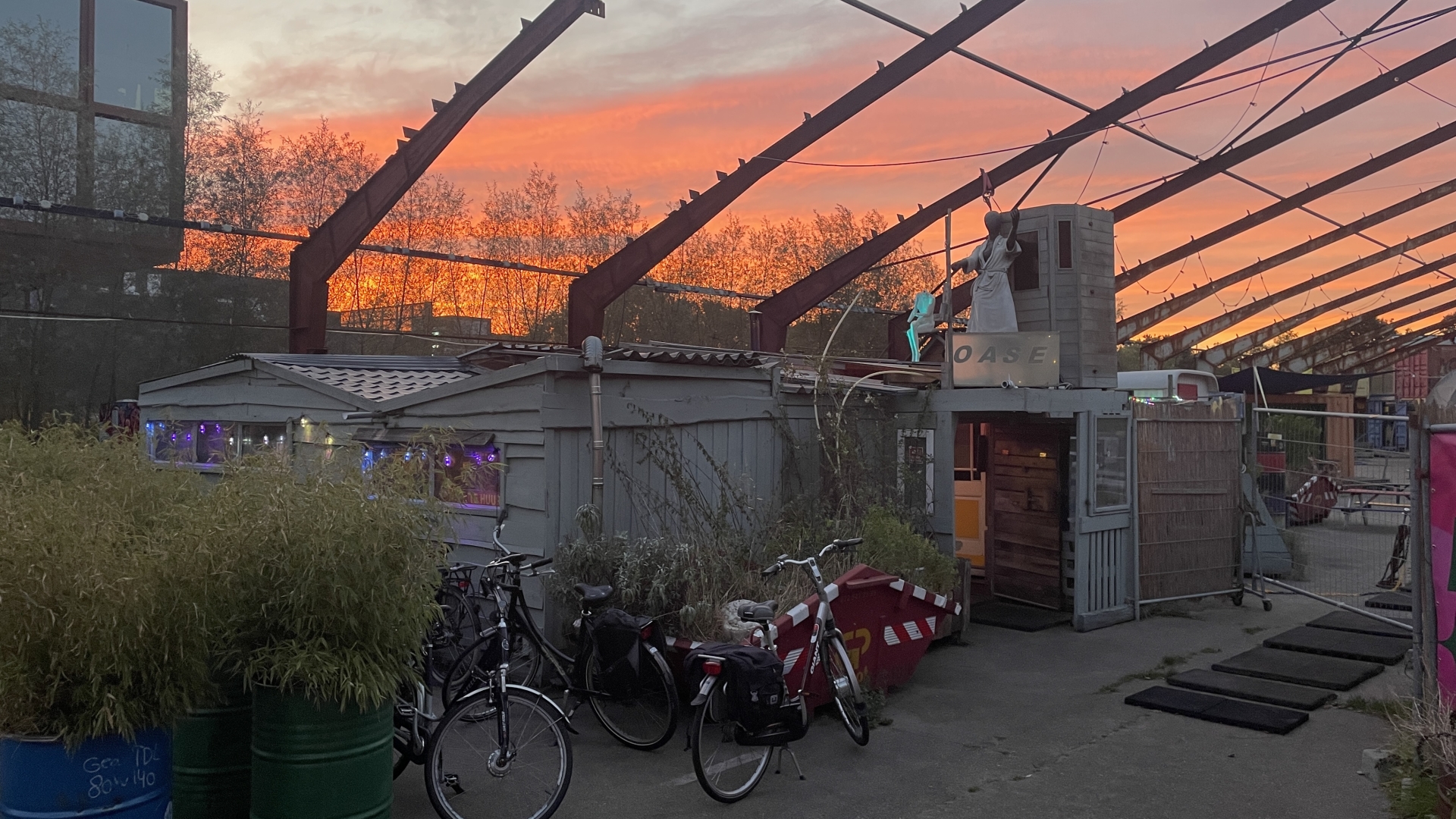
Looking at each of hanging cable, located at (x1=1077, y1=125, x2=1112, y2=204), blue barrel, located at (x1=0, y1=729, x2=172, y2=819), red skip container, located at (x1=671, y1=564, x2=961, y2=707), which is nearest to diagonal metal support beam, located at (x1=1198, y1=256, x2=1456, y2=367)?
hanging cable, located at (x1=1077, y1=125, x2=1112, y2=204)

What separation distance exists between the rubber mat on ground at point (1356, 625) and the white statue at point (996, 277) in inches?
154

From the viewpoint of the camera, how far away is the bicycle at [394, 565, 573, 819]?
4.59 m

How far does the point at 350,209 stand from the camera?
1263 centimetres

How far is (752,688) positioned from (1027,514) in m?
6.32

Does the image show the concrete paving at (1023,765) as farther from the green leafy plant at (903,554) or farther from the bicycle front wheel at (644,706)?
the green leafy plant at (903,554)

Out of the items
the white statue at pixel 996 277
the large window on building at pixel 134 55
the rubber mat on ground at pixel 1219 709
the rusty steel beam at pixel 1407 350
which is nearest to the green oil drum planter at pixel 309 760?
the rubber mat on ground at pixel 1219 709

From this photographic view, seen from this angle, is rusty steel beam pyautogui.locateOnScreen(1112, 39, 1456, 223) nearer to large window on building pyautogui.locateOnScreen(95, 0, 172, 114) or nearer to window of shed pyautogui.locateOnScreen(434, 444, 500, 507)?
window of shed pyautogui.locateOnScreen(434, 444, 500, 507)

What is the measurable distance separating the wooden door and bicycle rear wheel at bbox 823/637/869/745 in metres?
5.01

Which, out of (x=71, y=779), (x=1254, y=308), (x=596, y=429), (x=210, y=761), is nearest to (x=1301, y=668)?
(x=596, y=429)

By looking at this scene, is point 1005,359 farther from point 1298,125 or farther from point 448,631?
point 1298,125

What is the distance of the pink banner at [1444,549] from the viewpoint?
4.70 meters

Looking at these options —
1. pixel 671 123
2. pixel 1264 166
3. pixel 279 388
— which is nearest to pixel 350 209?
pixel 279 388

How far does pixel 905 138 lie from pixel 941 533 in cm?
895

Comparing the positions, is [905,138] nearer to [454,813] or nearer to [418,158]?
[418,158]
